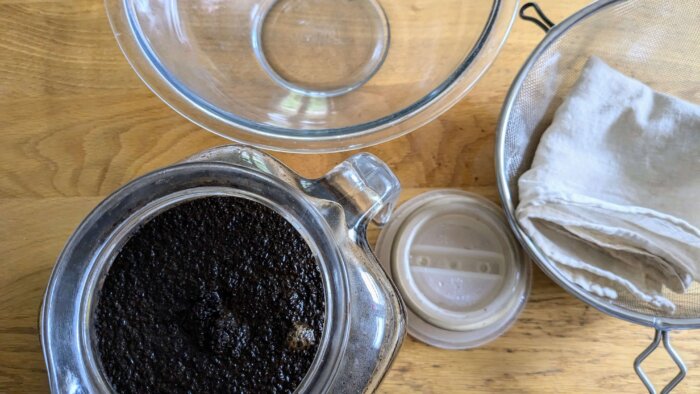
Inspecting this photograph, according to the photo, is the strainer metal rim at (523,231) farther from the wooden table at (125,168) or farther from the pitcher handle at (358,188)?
the pitcher handle at (358,188)

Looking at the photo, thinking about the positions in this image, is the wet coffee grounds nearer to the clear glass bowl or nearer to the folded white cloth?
the clear glass bowl

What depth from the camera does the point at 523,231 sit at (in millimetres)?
584

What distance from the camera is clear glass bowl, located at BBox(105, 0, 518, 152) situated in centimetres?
52

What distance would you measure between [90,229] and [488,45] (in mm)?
376

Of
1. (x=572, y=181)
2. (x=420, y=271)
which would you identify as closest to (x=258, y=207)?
(x=420, y=271)

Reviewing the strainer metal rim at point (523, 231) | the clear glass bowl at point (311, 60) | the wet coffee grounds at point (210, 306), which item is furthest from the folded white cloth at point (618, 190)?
the wet coffee grounds at point (210, 306)

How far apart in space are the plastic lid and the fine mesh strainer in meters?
0.04

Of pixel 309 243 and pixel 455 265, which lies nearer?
pixel 309 243

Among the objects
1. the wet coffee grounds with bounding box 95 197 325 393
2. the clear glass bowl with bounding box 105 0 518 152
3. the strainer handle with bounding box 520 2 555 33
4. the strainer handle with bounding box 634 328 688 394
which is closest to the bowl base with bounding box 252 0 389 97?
the clear glass bowl with bounding box 105 0 518 152

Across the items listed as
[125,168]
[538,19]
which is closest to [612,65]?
[538,19]

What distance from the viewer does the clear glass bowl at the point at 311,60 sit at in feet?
1.71

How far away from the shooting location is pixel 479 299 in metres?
0.62

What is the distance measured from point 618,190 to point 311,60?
37 cm

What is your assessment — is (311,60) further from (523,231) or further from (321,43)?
(523,231)
